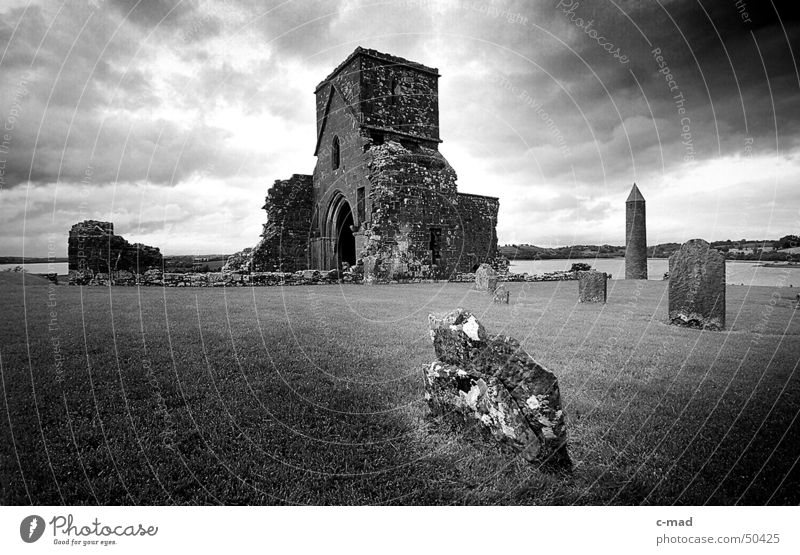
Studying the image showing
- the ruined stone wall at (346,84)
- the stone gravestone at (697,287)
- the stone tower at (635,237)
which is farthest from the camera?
the stone tower at (635,237)

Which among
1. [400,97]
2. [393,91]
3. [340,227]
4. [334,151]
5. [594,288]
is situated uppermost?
[393,91]

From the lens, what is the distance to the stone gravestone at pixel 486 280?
11.4 m

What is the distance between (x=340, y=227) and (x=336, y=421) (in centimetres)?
1934

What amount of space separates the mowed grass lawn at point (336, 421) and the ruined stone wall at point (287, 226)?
16047 millimetres

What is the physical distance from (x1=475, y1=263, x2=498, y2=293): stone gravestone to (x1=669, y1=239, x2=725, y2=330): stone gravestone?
4645 mm

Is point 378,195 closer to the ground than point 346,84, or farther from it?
closer to the ground

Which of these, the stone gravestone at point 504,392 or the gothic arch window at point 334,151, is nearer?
the stone gravestone at point 504,392

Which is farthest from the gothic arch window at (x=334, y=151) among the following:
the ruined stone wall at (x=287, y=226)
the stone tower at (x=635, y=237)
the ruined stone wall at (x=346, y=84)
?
the stone tower at (x=635, y=237)

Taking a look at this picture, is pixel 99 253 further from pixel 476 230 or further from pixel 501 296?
pixel 476 230

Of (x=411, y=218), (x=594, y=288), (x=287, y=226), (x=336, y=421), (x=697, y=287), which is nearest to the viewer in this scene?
(x=336, y=421)

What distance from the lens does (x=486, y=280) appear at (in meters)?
12.4

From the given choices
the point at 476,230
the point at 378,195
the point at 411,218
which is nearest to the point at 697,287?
the point at 411,218

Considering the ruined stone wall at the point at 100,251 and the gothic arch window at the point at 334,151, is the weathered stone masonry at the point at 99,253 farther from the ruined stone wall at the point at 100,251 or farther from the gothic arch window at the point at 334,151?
the gothic arch window at the point at 334,151

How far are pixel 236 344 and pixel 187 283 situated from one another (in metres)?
10.3
